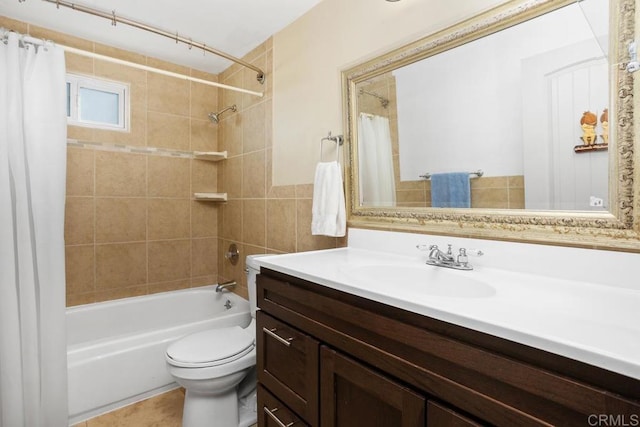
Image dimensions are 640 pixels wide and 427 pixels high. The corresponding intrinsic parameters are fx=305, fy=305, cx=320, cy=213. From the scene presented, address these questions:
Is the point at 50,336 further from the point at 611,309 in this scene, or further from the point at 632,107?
the point at 632,107

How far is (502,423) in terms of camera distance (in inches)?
21.8

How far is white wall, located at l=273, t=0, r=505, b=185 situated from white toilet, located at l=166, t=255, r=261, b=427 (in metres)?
0.77

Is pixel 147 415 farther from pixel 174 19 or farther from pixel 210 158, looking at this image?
pixel 174 19

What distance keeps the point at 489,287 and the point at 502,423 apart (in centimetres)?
40

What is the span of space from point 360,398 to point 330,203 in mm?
861

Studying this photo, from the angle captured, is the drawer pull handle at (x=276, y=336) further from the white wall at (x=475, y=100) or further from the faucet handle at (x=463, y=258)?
the white wall at (x=475, y=100)

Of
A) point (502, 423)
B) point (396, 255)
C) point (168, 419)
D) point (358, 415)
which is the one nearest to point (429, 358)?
point (502, 423)

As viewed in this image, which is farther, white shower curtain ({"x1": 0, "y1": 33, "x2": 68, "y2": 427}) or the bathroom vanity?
white shower curtain ({"x1": 0, "y1": 33, "x2": 68, "y2": 427})

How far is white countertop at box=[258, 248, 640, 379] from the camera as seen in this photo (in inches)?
18.7

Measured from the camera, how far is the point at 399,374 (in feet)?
2.35

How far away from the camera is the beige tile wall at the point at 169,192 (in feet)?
6.90

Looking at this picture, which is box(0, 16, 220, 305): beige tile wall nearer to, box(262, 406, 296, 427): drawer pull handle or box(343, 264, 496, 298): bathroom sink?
box(262, 406, 296, 427): drawer pull handle

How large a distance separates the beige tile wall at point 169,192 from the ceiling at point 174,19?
11cm

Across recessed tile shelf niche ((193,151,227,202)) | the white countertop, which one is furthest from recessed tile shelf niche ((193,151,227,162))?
the white countertop
